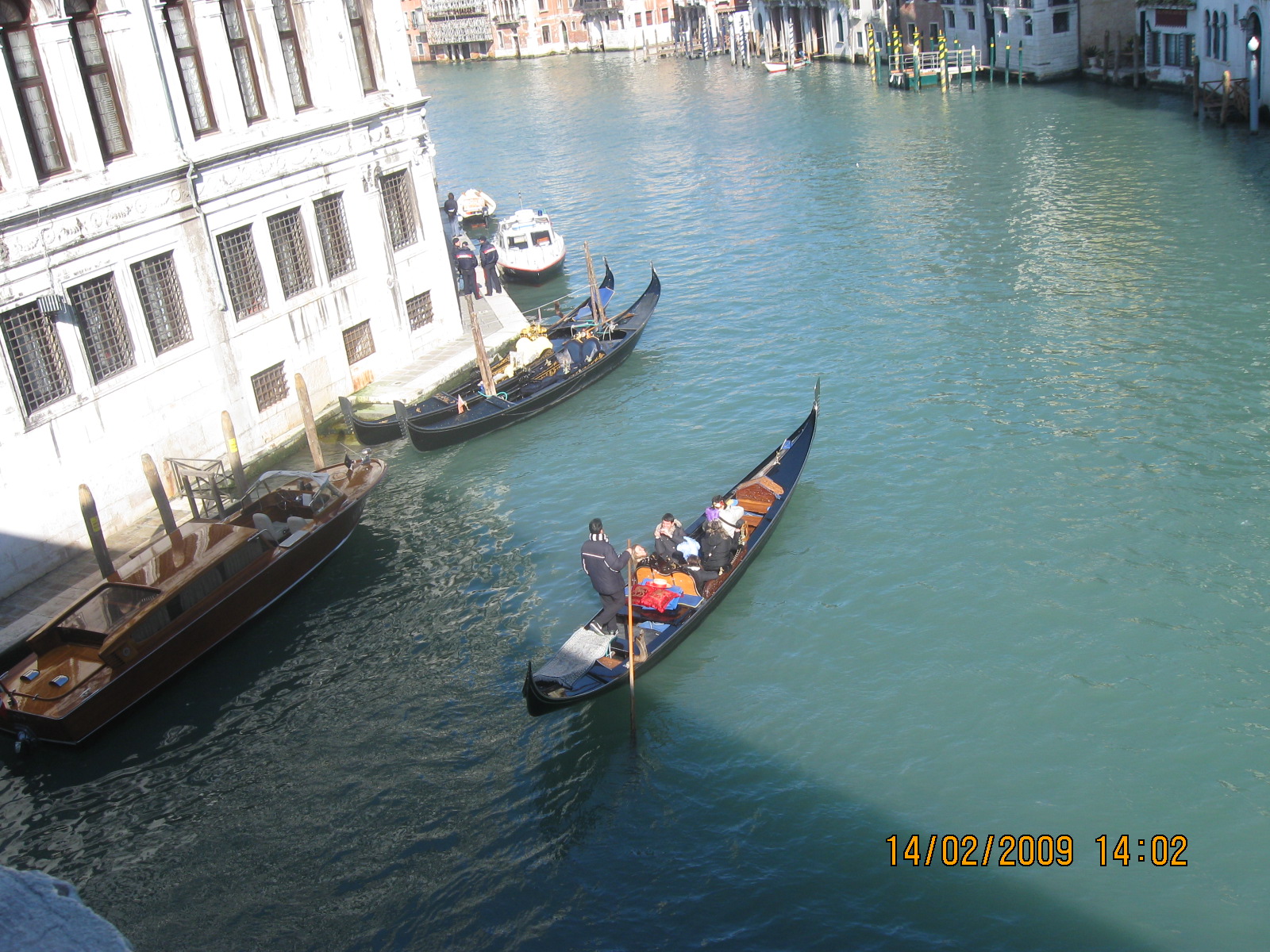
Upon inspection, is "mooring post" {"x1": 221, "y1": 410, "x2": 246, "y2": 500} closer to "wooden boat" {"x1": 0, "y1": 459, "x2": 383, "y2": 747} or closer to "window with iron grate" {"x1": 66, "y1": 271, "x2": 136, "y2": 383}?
"wooden boat" {"x1": 0, "y1": 459, "x2": 383, "y2": 747}

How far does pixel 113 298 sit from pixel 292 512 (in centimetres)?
451

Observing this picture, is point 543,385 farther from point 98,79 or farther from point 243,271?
point 98,79

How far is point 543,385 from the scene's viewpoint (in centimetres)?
2227

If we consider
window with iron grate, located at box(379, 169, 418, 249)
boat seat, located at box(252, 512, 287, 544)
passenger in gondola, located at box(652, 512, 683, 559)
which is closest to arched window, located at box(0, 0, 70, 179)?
boat seat, located at box(252, 512, 287, 544)

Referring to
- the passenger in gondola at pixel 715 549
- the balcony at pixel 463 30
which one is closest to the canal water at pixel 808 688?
the passenger in gondola at pixel 715 549

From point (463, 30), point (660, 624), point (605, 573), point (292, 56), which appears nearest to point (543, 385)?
point (292, 56)

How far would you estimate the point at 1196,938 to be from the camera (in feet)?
30.7

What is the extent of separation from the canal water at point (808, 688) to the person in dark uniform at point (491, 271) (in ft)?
20.9

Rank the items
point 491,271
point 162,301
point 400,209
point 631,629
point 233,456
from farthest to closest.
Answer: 1. point 491,271
2. point 400,209
3. point 162,301
4. point 233,456
5. point 631,629

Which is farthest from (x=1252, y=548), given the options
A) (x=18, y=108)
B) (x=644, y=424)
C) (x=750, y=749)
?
(x=18, y=108)

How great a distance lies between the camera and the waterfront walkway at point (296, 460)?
15062 mm

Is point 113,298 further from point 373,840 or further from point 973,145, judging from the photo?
point 973,145

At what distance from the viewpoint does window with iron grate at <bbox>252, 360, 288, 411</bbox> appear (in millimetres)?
20062

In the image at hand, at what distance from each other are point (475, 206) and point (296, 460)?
22.0 meters
